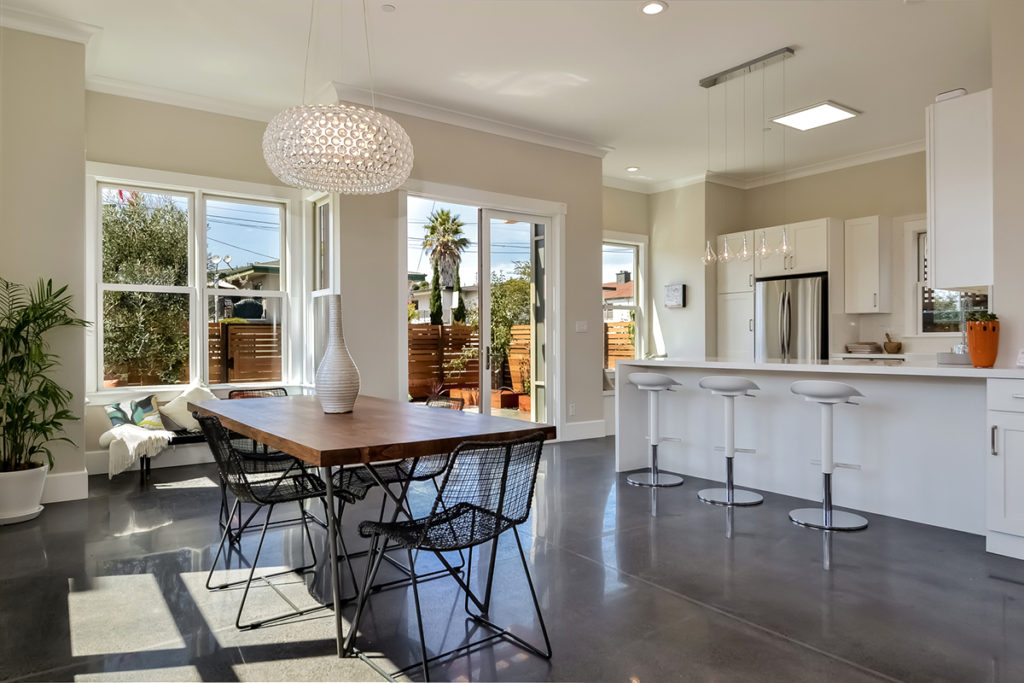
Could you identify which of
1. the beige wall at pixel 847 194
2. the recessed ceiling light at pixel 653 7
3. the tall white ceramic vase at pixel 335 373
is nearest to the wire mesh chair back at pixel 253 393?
the tall white ceramic vase at pixel 335 373

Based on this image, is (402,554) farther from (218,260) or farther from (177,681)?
A: (218,260)

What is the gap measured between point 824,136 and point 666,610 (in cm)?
559

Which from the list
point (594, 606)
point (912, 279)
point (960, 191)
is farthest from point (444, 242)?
point (594, 606)

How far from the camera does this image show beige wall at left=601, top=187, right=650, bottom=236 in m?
8.03

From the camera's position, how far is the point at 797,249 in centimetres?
718

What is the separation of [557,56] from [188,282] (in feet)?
12.1

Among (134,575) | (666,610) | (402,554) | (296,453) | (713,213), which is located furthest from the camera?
(713,213)

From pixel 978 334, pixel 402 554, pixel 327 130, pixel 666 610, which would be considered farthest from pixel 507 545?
pixel 978 334

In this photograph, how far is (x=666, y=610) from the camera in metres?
2.56

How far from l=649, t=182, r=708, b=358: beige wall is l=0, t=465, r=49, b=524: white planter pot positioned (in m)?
6.54

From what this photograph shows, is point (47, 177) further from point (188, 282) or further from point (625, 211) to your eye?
point (625, 211)

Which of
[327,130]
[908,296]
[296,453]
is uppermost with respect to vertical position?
[327,130]

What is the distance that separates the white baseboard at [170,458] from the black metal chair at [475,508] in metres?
3.82

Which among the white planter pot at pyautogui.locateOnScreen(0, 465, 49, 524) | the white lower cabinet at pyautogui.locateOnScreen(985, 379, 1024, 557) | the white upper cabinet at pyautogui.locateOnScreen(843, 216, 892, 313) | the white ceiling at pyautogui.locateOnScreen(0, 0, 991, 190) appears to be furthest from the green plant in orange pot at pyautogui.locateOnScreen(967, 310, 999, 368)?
the white planter pot at pyautogui.locateOnScreen(0, 465, 49, 524)
